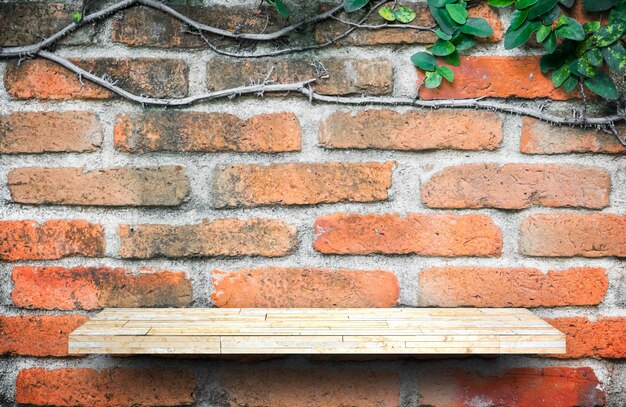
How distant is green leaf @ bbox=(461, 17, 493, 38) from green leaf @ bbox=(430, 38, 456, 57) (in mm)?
35

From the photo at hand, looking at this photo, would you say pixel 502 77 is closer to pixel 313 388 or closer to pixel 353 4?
pixel 353 4

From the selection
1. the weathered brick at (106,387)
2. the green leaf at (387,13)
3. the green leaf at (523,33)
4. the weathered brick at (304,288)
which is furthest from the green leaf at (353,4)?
the weathered brick at (106,387)

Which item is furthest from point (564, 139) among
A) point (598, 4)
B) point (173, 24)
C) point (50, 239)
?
point (50, 239)

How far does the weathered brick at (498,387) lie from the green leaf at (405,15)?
642 mm

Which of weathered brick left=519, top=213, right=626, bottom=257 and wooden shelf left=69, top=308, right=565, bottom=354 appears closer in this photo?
wooden shelf left=69, top=308, right=565, bottom=354

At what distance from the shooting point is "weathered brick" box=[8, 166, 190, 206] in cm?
105

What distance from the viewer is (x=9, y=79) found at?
1.04 m

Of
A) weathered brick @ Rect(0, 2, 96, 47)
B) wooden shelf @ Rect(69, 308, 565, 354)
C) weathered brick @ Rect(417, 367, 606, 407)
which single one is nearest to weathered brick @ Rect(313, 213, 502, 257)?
wooden shelf @ Rect(69, 308, 565, 354)

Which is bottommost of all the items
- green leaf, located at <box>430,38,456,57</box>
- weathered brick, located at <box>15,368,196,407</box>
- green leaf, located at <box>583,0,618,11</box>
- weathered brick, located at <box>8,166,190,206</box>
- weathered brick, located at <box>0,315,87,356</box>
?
weathered brick, located at <box>15,368,196,407</box>

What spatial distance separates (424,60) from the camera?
3.38 feet

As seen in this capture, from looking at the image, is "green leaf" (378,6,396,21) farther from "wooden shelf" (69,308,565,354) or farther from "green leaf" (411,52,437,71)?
"wooden shelf" (69,308,565,354)

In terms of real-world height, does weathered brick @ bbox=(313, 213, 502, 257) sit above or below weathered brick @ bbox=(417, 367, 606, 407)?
above

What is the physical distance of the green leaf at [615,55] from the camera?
99cm

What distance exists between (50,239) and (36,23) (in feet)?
1.30
